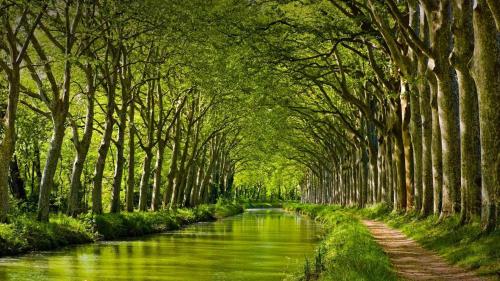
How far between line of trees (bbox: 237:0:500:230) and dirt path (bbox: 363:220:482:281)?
146 cm

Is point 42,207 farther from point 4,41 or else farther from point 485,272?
point 485,272

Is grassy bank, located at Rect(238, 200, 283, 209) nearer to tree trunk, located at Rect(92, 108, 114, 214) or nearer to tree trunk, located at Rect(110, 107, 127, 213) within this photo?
tree trunk, located at Rect(110, 107, 127, 213)

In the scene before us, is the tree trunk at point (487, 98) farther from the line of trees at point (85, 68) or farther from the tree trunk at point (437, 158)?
the line of trees at point (85, 68)

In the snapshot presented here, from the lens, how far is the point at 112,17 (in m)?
25.0

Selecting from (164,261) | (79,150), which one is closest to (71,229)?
(79,150)

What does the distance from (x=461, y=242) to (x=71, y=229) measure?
50.3 ft

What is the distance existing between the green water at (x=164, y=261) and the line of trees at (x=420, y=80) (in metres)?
4.89

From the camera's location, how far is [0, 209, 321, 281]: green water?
1673 cm

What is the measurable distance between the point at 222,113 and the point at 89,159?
17.8 meters

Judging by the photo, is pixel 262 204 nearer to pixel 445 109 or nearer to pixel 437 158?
pixel 437 158

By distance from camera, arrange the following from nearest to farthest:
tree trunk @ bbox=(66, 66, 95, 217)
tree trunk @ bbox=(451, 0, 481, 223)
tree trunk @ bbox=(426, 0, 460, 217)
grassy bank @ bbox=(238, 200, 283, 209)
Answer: tree trunk @ bbox=(451, 0, 481, 223) < tree trunk @ bbox=(426, 0, 460, 217) < tree trunk @ bbox=(66, 66, 95, 217) < grassy bank @ bbox=(238, 200, 283, 209)

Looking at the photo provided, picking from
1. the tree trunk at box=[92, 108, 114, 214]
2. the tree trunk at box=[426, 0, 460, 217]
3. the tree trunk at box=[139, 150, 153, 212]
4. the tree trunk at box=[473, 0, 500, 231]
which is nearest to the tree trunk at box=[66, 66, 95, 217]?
the tree trunk at box=[92, 108, 114, 214]

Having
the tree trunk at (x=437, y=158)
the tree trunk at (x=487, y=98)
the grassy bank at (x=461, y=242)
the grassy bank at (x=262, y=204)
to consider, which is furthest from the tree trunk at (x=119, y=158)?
the grassy bank at (x=262, y=204)

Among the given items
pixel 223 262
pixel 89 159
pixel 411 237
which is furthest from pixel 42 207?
pixel 89 159
